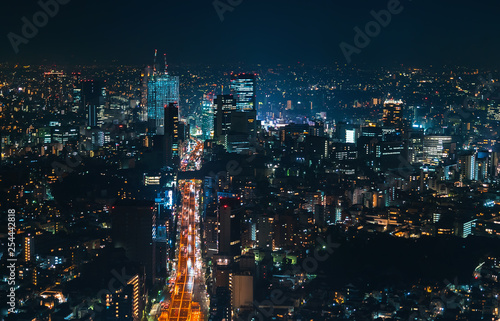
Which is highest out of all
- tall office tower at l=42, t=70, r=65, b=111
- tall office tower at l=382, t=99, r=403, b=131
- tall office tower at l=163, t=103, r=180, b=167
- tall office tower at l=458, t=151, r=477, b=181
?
tall office tower at l=42, t=70, r=65, b=111

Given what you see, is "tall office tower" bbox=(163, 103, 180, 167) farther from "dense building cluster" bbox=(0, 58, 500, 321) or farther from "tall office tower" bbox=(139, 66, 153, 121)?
"tall office tower" bbox=(139, 66, 153, 121)

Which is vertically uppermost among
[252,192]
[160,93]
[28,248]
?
[160,93]

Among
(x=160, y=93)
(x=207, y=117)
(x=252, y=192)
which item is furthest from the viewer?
(x=160, y=93)

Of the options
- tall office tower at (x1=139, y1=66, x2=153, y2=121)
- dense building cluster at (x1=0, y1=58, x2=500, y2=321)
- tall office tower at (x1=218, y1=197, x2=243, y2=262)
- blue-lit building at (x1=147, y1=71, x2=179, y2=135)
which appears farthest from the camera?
blue-lit building at (x1=147, y1=71, x2=179, y2=135)

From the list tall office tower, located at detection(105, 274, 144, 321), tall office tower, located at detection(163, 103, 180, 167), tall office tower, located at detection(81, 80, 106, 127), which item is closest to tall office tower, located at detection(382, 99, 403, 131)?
tall office tower, located at detection(163, 103, 180, 167)

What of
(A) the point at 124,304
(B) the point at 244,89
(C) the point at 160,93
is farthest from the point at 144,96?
(A) the point at 124,304

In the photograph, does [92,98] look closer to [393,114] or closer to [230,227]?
[393,114]
